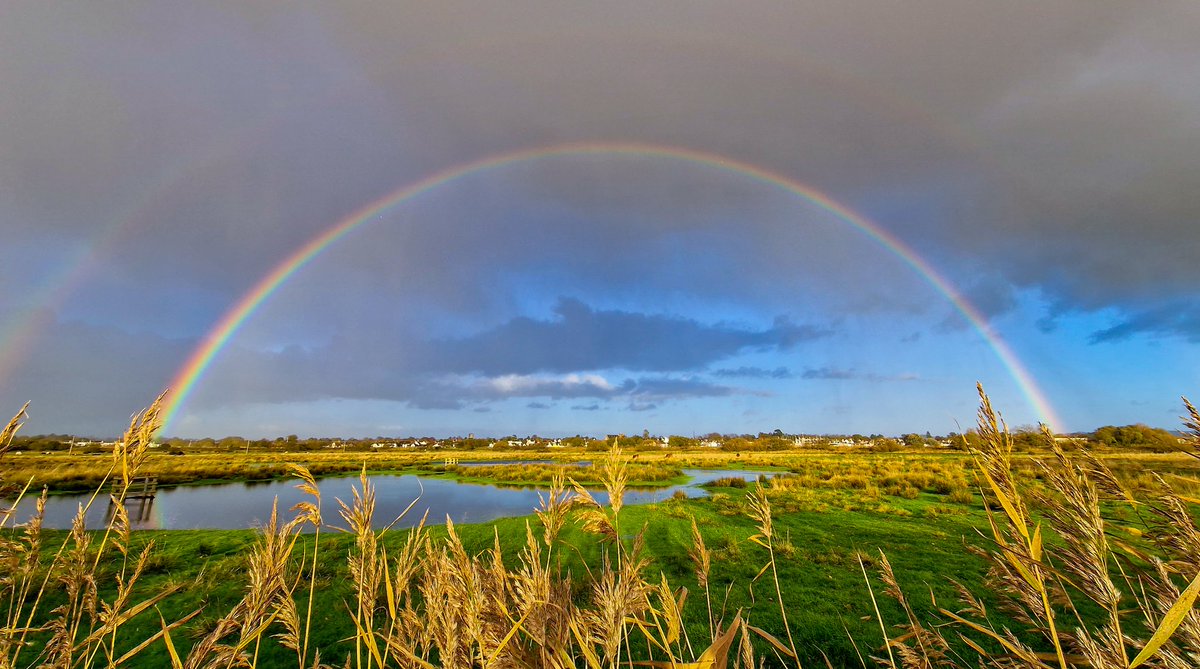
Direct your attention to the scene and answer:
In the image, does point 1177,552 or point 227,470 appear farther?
point 227,470

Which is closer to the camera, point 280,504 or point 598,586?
point 598,586

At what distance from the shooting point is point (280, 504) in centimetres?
→ 3588

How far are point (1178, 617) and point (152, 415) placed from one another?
4.25 metres

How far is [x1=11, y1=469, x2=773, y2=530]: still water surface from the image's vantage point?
1102 inches

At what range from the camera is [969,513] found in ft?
63.3

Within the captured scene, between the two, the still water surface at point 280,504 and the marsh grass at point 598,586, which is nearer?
the marsh grass at point 598,586

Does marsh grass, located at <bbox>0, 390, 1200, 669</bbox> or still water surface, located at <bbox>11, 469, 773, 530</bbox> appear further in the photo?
still water surface, located at <bbox>11, 469, 773, 530</bbox>

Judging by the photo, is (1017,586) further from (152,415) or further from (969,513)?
(969,513)

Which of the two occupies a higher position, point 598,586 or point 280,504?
point 598,586

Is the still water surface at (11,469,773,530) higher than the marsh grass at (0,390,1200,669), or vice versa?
the marsh grass at (0,390,1200,669)

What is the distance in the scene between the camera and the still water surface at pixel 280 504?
28000 millimetres

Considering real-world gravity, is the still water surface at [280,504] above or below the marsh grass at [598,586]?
below

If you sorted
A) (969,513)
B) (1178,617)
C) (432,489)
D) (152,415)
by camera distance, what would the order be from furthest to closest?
(432,489)
(969,513)
(152,415)
(1178,617)

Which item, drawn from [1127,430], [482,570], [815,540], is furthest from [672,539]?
[1127,430]
